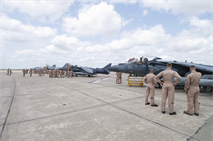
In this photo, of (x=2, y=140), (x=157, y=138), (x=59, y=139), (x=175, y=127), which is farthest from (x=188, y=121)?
(x=2, y=140)

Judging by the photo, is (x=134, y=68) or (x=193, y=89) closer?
(x=193, y=89)

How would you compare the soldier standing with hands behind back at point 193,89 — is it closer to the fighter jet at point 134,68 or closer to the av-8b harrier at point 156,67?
the av-8b harrier at point 156,67

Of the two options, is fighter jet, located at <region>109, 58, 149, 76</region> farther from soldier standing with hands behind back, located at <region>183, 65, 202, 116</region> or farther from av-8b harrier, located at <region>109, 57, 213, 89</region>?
soldier standing with hands behind back, located at <region>183, 65, 202, 116</region>

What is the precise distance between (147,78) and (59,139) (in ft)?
13.6

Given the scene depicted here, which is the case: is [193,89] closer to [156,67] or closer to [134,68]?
[156,67]

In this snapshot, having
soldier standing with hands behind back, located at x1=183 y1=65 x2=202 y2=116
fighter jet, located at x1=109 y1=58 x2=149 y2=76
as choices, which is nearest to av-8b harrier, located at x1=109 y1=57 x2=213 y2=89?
fighter jet, located at x1=109 y1=58 x2=149 y2=76

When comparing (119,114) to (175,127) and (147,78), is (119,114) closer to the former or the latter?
(175,127)

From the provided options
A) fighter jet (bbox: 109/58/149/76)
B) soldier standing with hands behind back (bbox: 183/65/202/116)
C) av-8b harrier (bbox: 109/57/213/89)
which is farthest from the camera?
fighter jet (bbox: 109/58/149/76)

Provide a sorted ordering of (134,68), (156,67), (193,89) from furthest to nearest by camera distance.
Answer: (134,68)
(156,67)
(193,89)

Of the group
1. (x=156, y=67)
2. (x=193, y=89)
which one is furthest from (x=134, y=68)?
(x=193, y=89)

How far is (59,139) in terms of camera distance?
8.55 feet

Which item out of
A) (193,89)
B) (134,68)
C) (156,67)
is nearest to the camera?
(193,89)

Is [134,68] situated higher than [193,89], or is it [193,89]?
[134,68]

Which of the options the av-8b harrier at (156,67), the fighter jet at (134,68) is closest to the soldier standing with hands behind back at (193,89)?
the av-8b harrier at (156,67)
